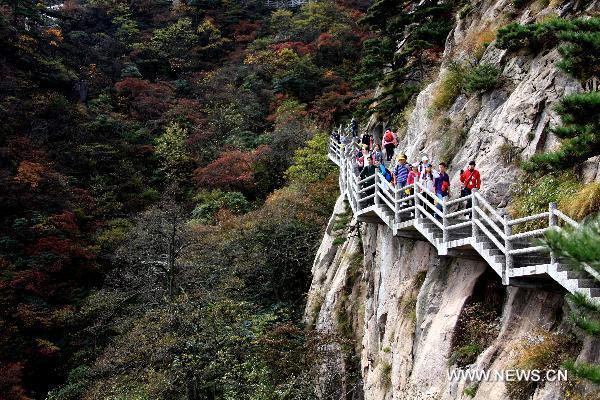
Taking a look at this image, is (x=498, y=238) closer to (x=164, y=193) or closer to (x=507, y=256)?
(x=507, y=256)

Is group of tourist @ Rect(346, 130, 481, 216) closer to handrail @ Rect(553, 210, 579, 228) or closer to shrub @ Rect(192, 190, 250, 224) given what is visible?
handrail @ Rect(553, 210, 579, 228)

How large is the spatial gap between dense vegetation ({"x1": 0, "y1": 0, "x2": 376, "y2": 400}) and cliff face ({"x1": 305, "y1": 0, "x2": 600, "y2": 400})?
13.1ft

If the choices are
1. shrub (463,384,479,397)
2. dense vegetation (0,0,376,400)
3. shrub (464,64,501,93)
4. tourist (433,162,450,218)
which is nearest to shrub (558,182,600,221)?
tourist (433,162,450,218)

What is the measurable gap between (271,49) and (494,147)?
41302 mm

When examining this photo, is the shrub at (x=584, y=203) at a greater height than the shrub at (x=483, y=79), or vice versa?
the shrub at (x=483, y=79)

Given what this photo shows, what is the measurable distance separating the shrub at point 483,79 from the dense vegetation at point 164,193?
961 cm

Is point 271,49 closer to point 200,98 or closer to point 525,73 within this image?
point 200,98

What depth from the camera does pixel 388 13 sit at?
22828mm

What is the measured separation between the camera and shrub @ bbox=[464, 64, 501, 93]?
12.6m

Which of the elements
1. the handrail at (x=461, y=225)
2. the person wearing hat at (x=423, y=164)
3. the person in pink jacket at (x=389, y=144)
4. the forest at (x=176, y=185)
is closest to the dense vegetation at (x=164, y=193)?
the forest at (x=176, y=185)

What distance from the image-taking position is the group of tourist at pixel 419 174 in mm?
10227

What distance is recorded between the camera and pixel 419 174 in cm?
1205

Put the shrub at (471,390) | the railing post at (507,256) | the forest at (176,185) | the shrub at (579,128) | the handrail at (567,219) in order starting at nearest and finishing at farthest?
the handrail at (567,219), the shrub at (579,128), the railing post at (507,256), the shrub at (471,390), the forest at (176,185)

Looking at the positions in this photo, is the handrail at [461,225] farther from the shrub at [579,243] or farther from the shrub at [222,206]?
the shrub at [222,206]
